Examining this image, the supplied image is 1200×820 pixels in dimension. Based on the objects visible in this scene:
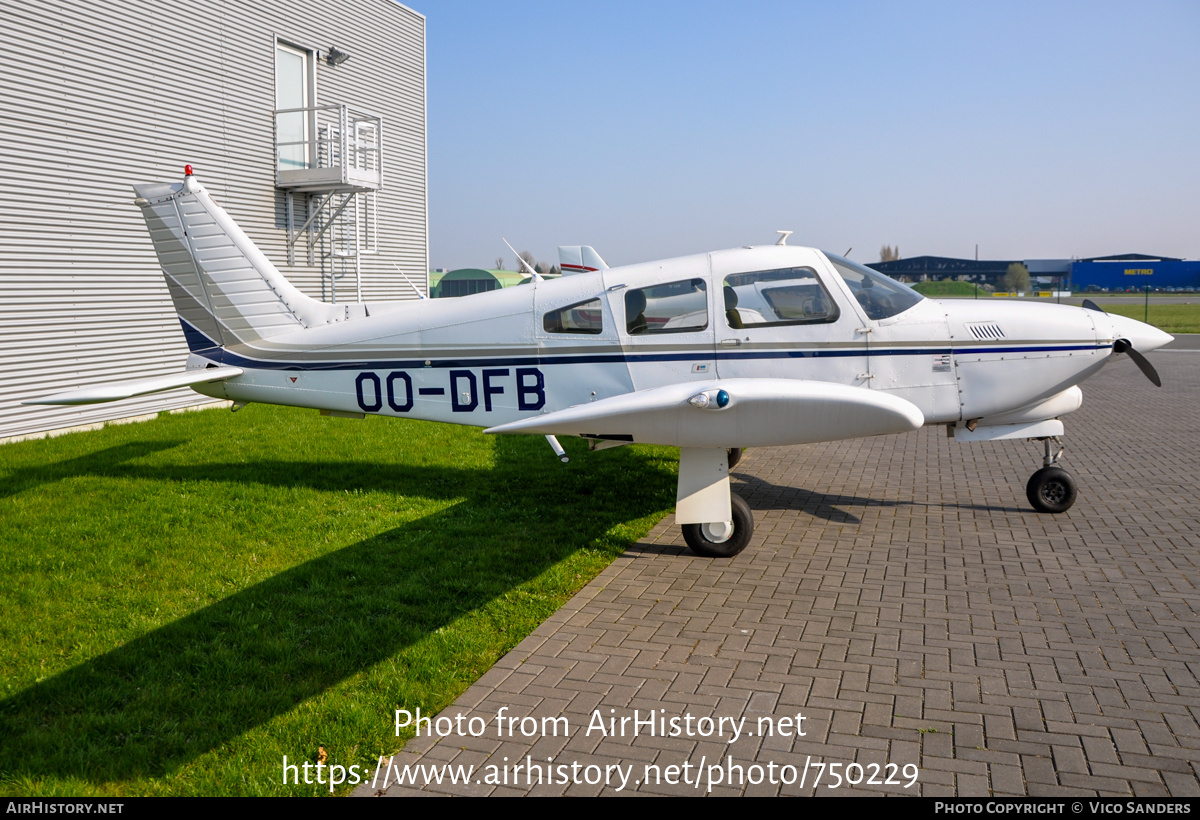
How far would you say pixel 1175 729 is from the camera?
406 cm

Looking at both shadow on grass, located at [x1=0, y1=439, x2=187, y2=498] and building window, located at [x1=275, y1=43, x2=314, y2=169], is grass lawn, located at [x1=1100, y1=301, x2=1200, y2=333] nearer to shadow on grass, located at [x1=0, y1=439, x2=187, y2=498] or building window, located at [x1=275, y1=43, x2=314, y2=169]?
building window, located at [x1=275, y1=43, x2=314, y2=169]

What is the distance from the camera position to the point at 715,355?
6918 millimetres

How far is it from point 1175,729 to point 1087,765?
2.19ft

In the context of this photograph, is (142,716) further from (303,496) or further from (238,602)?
(303,496)

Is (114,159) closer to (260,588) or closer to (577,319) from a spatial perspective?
(577,319)

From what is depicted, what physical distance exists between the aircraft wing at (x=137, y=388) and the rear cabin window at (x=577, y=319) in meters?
3.42

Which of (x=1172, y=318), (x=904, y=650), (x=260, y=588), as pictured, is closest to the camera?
(x=904, y=650)

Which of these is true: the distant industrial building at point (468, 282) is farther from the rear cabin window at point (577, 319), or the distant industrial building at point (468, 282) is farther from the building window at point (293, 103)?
the rear cabin window at point (577, 319)

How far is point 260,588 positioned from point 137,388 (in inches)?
103

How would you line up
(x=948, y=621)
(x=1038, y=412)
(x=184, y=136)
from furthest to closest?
(x=184, y=136), (x=1038, y=412), (x=948, y=621)

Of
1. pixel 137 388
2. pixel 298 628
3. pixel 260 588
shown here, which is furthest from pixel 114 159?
pixel 298 628

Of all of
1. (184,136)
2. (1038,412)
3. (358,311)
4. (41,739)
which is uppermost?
(184,136)

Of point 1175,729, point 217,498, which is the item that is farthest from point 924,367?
point 217,498

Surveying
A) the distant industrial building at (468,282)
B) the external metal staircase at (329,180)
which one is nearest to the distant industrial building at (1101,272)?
the distant industrial building at (468,282)
